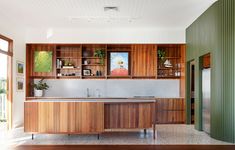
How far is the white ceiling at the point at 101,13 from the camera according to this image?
6598mm

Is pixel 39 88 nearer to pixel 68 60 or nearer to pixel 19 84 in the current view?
pixel 19 84

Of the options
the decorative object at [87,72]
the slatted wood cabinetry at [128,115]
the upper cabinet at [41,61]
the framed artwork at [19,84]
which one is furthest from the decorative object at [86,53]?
the slatted wood cabinetry at [128,115]

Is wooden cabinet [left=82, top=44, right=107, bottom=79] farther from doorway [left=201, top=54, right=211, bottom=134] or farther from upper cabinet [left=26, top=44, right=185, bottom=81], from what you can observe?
doorway [left=201, top=54, right=211, bottom=134]

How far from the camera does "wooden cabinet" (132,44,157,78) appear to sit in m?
9.66

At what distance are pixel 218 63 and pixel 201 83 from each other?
1.51 meters

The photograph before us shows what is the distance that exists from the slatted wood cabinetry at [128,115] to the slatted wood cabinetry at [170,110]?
276 cm

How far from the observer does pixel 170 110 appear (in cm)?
941

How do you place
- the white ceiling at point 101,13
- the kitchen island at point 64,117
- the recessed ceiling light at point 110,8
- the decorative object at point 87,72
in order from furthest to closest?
the decorative object at point 87,72, the recessed ceiling light at point 110,8, the white ceiling at point 101,13, the kitchen island at point 64,117

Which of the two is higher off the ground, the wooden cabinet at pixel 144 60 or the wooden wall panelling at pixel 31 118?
the wooden cabinet at pixel 144 60

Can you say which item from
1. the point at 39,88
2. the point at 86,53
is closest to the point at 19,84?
the point at 39,88

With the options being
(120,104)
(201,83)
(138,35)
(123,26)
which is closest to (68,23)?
(123,26)

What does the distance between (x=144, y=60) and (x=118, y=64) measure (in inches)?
35.6

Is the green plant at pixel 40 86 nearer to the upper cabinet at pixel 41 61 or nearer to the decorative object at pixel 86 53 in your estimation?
the upper cabinet at pixel 41 61

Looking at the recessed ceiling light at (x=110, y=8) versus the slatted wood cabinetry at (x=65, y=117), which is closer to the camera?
the slatted wood cabinetry at (x=65, y=117)
